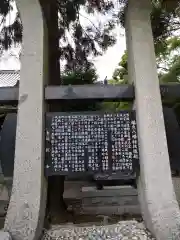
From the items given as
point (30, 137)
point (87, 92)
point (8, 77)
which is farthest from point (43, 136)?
point (8, 77)

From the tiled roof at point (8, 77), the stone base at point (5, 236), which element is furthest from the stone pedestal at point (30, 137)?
the tiled roof at point (8, 77)

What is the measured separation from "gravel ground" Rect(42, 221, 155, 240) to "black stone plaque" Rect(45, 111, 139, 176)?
0.63 metres

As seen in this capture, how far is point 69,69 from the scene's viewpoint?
6.50m

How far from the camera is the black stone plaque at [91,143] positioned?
3.70 meters

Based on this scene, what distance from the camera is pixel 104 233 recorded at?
11.3 ft

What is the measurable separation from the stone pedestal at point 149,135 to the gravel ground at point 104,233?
0.43ft

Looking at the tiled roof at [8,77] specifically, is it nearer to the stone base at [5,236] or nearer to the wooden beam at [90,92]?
the wooden beam at [90,92]

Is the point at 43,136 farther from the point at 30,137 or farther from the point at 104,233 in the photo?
the point at 104,233

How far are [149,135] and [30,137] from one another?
4.65 feet

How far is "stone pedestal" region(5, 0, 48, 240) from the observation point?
3457mm

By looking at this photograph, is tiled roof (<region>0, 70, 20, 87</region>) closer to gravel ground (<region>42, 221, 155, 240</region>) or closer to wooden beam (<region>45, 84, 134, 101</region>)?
wooden beam (<region>45, 84, 134, 101</region>)

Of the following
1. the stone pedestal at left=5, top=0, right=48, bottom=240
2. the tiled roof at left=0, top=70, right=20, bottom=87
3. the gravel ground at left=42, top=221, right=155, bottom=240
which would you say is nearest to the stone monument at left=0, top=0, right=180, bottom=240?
the stone pedestal at left=5, top=0, right=48, bottom=240

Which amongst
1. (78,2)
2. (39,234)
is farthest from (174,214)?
(78,2)

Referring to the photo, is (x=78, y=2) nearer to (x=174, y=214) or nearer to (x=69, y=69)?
(x=69, y=69)
